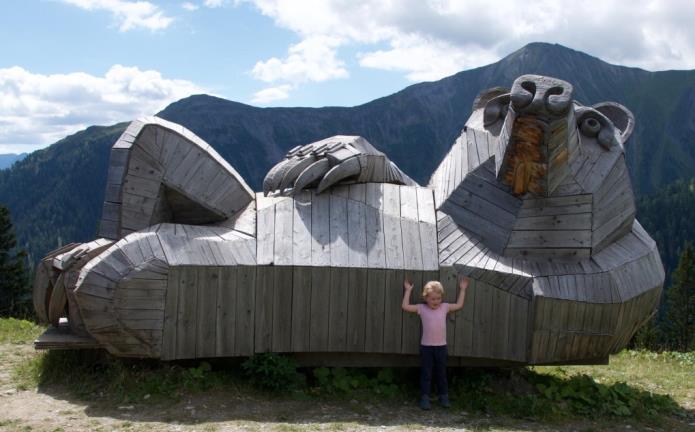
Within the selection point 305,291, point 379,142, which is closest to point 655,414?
point 305,291

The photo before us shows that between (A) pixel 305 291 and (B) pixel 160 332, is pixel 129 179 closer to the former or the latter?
(B) pixel 160 332

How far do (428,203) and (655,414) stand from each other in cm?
316

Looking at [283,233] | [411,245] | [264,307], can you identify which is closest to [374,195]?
[411,245]

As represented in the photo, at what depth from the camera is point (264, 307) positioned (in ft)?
21.5

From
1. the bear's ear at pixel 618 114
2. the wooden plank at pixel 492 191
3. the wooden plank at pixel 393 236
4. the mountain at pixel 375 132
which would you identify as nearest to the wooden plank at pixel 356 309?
the wooden plank at pixel 393 236

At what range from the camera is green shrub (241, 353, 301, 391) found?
6504mm

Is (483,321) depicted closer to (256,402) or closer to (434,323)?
(434,323)

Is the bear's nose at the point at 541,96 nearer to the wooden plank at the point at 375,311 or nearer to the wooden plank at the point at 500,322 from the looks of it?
the wooden plank at the point at 500,322

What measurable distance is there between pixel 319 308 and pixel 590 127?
3.63m

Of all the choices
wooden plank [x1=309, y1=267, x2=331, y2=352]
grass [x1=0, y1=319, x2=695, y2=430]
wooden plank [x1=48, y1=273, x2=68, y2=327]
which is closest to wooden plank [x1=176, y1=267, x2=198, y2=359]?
grass [x1=0, y1=319, x2=695, y2=430]

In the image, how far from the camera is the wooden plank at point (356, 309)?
6574 mm

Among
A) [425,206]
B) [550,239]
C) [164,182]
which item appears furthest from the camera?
[425,206]

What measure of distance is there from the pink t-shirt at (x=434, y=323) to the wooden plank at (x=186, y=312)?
2.16m

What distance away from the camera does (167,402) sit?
6148 mm
